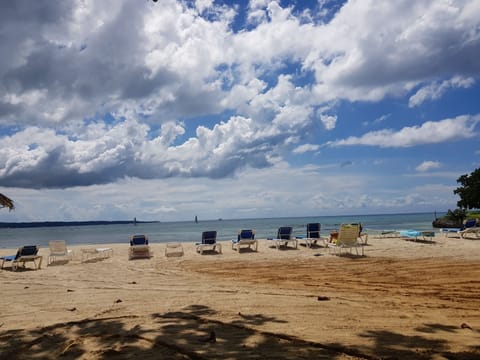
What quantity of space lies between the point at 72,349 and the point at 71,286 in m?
4.73

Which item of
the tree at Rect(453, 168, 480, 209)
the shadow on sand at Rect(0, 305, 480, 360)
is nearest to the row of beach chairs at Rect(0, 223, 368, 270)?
the shadow on sand at Rect(0, 305, 480, 360)

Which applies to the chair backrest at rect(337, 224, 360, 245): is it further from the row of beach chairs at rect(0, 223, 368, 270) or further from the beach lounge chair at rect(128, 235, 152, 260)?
the beach lounge chair at rect(128, 235, 152, 260)

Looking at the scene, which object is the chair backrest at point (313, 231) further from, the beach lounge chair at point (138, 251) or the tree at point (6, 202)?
the tree at point (6, 202)

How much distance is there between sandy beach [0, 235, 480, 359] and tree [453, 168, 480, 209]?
30895 millimetres

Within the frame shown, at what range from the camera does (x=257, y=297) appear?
6.26 meters

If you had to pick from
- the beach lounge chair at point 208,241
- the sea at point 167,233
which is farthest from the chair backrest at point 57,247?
the sea at point 167,233

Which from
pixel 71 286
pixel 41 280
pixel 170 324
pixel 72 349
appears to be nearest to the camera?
pixel 72 349

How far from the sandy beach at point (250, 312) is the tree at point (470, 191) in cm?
3089

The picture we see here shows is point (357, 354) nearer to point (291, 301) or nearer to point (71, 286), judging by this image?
point (291, 301)

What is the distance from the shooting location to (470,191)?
37781mm

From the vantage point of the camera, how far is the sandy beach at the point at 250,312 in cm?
377

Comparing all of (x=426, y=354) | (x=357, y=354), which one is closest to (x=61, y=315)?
(x=357, y=354)

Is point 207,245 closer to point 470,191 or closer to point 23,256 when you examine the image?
point 23,256

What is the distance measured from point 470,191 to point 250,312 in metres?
39.3
